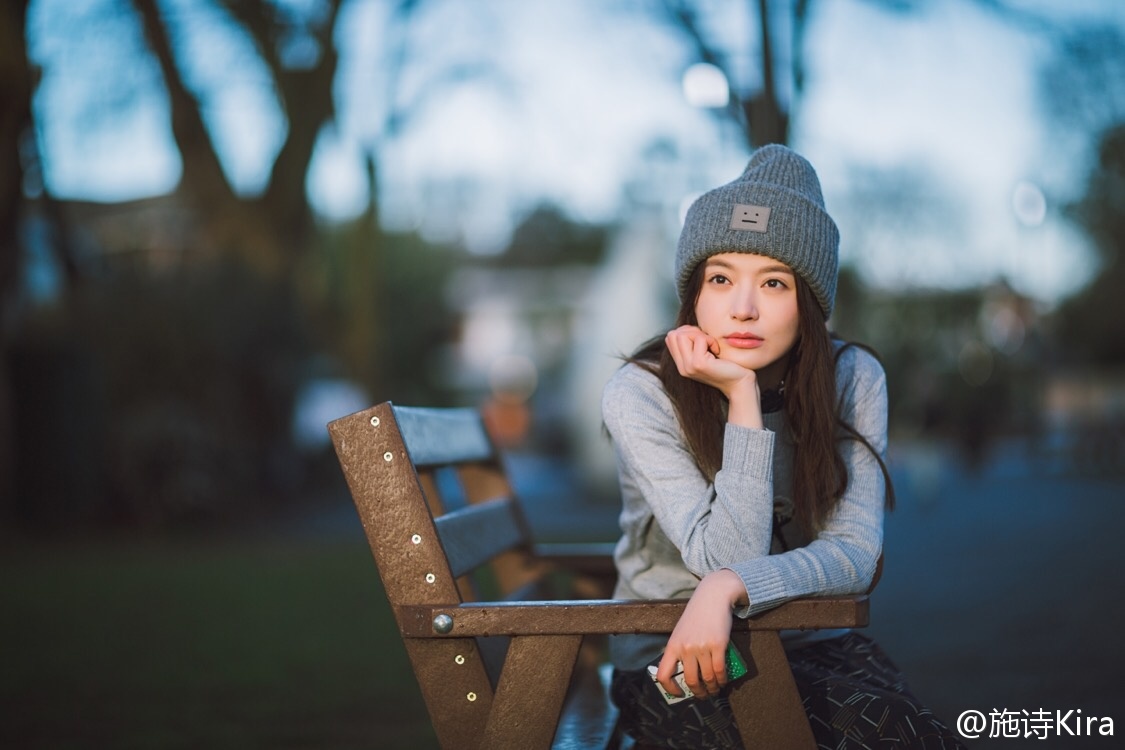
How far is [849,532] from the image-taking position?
8.77 ft

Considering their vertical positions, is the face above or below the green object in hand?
above

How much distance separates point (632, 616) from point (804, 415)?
718 millimetres

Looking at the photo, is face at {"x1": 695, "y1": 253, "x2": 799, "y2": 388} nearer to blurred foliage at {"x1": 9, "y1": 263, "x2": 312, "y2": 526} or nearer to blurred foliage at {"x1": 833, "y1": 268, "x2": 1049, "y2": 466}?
blurred foliage at {"x1": 9, "y1": 263, "x2": 312, "y2": 526}

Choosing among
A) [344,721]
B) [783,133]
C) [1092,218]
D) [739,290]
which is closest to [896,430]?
[1092,218]

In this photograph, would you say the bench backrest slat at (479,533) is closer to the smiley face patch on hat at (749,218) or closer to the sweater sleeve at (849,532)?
the sweater sleeve at (849,532)

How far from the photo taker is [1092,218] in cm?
3753

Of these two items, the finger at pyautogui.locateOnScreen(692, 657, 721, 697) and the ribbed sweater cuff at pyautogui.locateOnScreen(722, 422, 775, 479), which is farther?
the ribbed sweater cuff at pyautogui.locateOnScreen(722, 422, 775, 479)

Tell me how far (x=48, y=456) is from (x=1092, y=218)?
3351cm

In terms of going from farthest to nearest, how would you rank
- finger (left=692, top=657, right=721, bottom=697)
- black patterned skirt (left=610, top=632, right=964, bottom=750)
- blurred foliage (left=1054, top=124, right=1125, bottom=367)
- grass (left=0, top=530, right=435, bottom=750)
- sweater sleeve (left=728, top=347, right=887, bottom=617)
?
blurred foliage (left=1054, top=124, right=1125, bottom=367), grass (left=0, top=530, right=435, bottom=750), black patterned skirt (left=610, top=632, right=964, bottom=750), sweater sleeve (left=728, top=347, right=887, bottom=617), finger (left=692, top=657, right=721, bottom=697)

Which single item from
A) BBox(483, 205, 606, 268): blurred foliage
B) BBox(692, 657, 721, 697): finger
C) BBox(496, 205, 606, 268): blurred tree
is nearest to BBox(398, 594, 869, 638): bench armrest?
BBox(692, 657, 721, 697): finger

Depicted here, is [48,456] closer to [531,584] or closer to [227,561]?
[227,561]

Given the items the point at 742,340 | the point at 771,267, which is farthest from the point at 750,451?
the point at 771,267

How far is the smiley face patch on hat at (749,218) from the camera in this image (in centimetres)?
270

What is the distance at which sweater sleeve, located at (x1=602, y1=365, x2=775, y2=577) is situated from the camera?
8.21 feet
